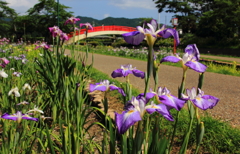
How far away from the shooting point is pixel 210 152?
1.90 meters

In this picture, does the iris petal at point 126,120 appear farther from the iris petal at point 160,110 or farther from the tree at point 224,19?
the tree at point 224,19

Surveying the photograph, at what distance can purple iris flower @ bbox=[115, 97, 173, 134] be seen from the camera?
79cm

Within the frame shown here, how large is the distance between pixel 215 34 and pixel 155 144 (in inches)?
946

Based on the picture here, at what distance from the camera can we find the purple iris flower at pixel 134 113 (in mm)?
790

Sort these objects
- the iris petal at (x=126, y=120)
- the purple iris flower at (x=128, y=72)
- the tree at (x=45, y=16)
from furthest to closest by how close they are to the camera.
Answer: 1. the tree at (x=45, y=16)
2. the purple iris flower at (x=128, y=72)
3. the iris petal at (x=126, y=120)

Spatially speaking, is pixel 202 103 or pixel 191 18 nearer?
pixel 202 103

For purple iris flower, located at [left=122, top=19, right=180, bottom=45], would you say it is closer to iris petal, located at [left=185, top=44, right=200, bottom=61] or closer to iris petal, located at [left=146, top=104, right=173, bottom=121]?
iris petal, located at [left=185, top=44, right=200, bottom=61]

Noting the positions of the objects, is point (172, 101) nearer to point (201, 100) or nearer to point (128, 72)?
point (201, 100)

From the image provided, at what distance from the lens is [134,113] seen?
0.83 metres

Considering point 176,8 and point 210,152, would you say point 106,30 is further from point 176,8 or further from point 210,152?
point 210,152

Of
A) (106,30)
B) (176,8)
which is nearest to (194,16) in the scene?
(176,8)

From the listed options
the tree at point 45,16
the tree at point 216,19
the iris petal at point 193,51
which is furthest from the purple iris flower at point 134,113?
the tree at point 45,16

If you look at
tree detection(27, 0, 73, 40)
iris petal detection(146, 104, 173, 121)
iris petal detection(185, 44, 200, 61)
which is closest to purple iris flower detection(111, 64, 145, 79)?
iris petal detection(185, 44, 200, 61)

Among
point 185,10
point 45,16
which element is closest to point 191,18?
point 185,10
